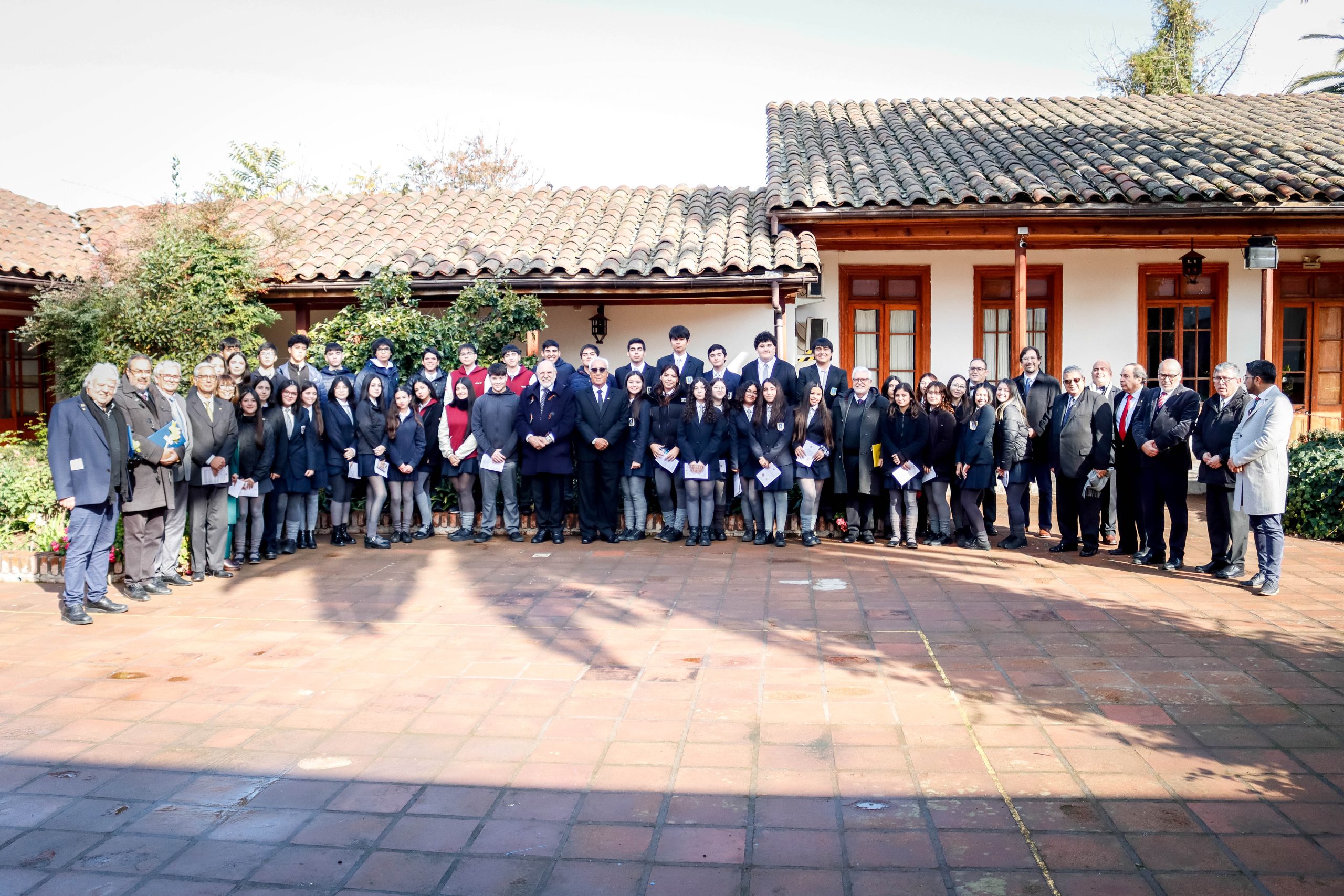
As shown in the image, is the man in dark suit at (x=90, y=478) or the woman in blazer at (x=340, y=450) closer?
the man in dark suit at (x=90, y=478)

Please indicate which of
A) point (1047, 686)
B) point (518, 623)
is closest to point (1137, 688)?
point (1047, 686)

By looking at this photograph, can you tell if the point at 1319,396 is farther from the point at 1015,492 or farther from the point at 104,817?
the point at 104,817

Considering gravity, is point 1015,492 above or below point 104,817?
above

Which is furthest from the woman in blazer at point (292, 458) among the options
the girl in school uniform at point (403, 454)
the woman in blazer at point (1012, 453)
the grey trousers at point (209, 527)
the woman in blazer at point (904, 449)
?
the woman in blazer at point (1012, 453)

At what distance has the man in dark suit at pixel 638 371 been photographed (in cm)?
994

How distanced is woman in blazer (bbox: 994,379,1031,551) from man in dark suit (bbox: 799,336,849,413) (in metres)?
1.49

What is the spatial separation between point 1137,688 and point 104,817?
487cm

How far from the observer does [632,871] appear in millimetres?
3389

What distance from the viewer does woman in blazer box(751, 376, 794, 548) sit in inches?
368

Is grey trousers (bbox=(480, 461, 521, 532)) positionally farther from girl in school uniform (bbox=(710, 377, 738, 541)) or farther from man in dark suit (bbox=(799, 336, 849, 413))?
man in dark suit (bbox=(799, 336, 849, 413))

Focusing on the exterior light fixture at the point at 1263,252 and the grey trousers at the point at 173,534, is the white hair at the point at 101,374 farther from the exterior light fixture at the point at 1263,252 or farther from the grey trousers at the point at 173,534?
the exterior light fixture at the point at 1263,252

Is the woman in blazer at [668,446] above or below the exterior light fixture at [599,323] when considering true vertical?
below

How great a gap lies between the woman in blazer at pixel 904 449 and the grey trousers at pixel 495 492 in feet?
12.1

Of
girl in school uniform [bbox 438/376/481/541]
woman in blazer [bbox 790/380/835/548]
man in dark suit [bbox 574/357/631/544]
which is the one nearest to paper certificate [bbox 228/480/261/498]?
girl in school uniform [bbox 438/376/481/541]
